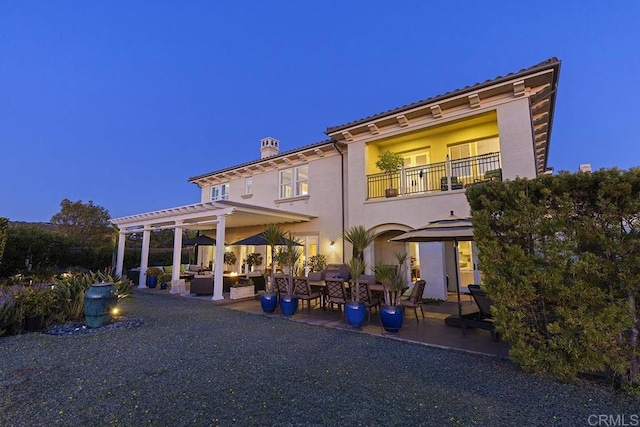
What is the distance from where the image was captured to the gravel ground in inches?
121

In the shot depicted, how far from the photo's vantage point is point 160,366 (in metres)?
4.53

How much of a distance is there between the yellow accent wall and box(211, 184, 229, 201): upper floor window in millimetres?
10235

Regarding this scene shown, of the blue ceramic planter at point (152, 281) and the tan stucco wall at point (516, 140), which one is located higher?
the tan stucco wall at point (516, 140)

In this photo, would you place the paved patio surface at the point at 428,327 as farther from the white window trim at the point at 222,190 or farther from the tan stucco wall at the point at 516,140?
the white window trim at the point at 222,190

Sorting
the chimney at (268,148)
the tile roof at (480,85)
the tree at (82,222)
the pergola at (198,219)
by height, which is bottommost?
the pergola at (198,219)

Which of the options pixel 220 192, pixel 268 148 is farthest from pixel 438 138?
pixel 220 192

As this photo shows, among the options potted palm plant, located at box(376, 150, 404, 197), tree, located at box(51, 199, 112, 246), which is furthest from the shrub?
tree, located at box(51, 199, 112, 246)

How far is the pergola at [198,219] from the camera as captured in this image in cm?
1083

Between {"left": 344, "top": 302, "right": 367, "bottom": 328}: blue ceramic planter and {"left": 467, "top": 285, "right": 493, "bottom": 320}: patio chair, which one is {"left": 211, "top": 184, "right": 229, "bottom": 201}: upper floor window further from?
{"left": 467, "top": 285, "right": 493, "bottom": 320}: patio chair

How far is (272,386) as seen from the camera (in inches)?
149

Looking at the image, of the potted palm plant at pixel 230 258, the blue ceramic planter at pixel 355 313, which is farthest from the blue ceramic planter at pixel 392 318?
the potted palm plant at pixel 230 258

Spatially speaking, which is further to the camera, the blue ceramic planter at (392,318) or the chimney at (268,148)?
the chimney at (268,148)

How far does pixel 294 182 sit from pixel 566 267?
1204 centimetres

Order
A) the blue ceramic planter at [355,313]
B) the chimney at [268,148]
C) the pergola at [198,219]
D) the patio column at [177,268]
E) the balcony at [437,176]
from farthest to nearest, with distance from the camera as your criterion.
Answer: the chimney at [268,148] → the patio column at [177,268] → the pergola at [198,219] → the balcony at [437,176] → the blue ceramic planter at [355,313]
